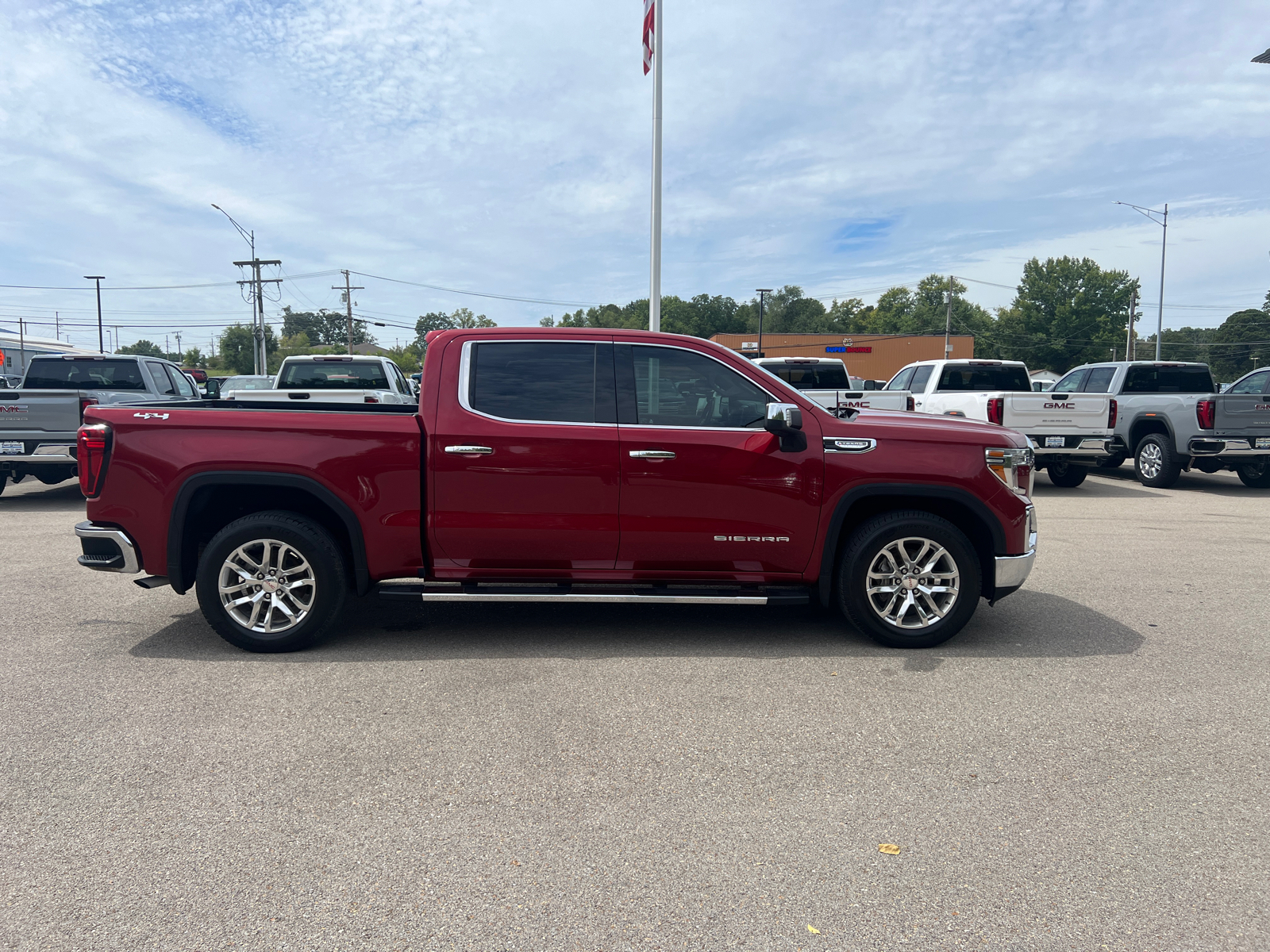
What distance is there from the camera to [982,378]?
568 inches

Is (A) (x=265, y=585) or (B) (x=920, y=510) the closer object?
(A) (x=265, y=585)

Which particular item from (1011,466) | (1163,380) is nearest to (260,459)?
(1011,466)

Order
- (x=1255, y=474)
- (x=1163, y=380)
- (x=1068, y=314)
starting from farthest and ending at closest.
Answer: (x=1068, y=314) < (x=1163, y=380) < (x=1255, y=474)

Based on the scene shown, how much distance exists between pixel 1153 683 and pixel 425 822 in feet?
12.8

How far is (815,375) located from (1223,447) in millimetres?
6085

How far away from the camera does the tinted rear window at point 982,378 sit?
46.5 feet

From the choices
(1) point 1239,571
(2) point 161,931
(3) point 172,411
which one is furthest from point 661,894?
(1) point 1239,571

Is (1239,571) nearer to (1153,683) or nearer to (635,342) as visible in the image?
(1153,683)

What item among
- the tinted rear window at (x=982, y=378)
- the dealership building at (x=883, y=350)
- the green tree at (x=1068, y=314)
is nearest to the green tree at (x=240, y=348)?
the dealership building at (x=883, y=350)

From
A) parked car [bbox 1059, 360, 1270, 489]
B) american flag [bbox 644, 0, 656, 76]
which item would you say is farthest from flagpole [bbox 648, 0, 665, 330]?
parked car [bbox 1059, 360, 1270, 489]

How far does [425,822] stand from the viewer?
3137mm

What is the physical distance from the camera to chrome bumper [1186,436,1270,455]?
1249 cm

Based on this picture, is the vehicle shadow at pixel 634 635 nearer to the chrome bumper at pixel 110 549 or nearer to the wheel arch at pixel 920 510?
the wheel arch at pixel 920 510

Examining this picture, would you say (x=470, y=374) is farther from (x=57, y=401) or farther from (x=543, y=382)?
(x=57, y=401)
